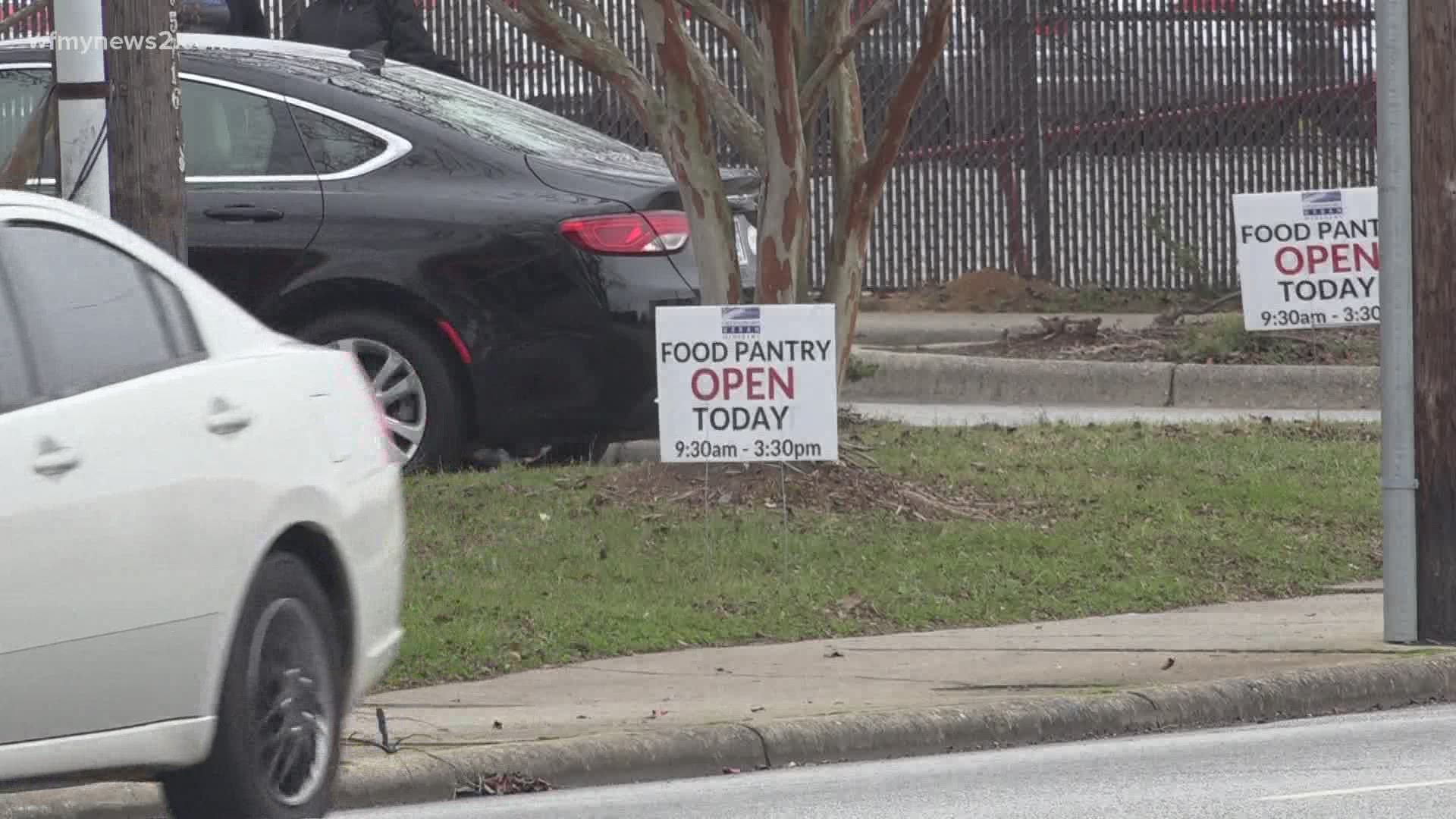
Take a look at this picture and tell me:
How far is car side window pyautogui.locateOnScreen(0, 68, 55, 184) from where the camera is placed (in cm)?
1188

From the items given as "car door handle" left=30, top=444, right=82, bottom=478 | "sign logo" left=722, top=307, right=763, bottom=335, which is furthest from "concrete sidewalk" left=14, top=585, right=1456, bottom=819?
"car door handle" left=30, top=444, right=82, bottom=478

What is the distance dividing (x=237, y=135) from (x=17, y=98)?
3.26 feet

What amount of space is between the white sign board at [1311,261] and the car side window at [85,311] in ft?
28.2

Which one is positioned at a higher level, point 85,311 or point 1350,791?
point 85,311

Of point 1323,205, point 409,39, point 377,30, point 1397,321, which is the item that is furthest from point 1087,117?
point 1397,321

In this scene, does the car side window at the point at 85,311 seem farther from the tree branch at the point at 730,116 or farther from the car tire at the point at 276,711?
the tree branch at the point at 730,116

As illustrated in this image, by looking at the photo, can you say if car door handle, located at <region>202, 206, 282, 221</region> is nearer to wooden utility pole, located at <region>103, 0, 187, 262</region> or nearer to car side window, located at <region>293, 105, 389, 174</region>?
car side window, located at <region>293, 105, 389, 174</region>

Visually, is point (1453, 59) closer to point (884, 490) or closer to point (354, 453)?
point (884, 490)

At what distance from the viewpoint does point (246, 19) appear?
52.2 ft

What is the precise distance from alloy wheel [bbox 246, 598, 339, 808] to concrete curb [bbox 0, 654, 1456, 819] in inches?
37.1

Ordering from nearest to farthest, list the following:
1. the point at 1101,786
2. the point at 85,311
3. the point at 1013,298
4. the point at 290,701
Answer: the point at 85,311, the point at 290,701, the point at 1101,786, the point at 1013,298

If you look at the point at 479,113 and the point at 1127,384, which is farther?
the point at 1127,384

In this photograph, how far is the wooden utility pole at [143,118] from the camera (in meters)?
8.73

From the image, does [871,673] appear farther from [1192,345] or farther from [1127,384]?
[1192,345]
